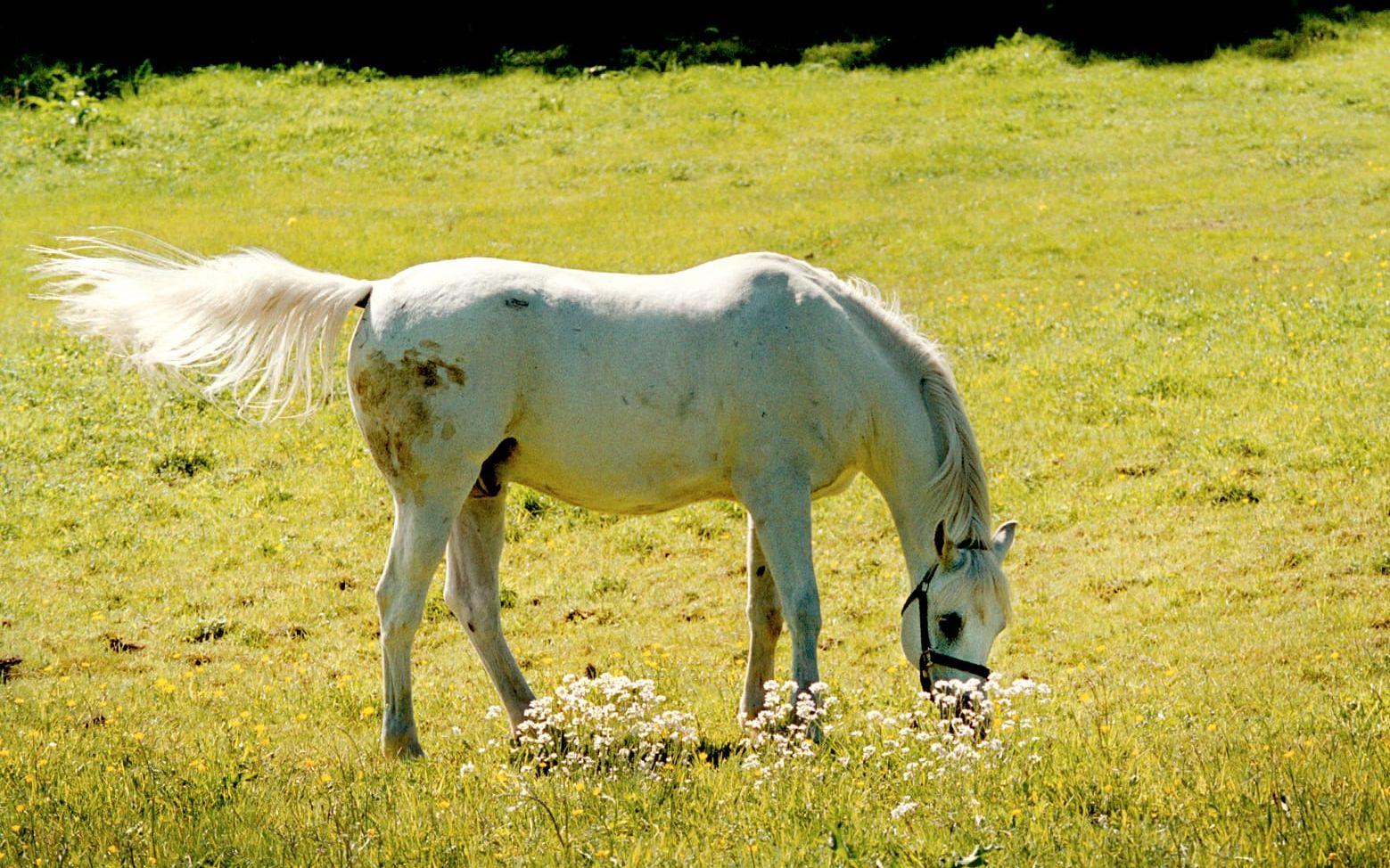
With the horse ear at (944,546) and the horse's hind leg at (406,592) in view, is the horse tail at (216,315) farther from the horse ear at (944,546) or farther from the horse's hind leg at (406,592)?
the horse ear at (944,546)

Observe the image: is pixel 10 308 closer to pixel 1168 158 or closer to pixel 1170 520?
pixel 1170 520

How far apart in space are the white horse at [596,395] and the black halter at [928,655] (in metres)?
0.01

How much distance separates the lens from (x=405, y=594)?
246 inches

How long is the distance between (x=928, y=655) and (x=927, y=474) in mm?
837

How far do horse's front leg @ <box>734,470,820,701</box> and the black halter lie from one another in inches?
18.4

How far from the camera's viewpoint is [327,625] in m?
8.87

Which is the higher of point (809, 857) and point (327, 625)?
point (809, 857)

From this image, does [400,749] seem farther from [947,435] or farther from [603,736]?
[947,435]

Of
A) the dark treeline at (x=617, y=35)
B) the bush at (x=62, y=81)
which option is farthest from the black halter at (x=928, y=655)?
the bush at (x=62, y=81)

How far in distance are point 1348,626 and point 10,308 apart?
48.6 feet

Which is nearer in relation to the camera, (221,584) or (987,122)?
(221,584)

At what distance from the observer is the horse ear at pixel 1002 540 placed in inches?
257

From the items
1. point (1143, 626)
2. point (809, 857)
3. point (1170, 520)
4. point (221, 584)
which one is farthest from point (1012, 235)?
point (809, 857)

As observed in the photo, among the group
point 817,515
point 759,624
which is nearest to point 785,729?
point 759,624
